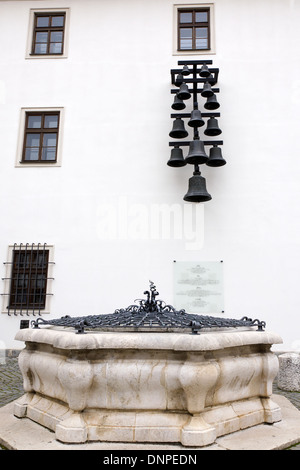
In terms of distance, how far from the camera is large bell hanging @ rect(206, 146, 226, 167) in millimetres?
7695

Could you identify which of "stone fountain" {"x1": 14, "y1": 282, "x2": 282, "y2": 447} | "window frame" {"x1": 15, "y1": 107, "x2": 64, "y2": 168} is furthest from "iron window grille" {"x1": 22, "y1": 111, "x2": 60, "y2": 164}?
"stone fountain" {"x1": 14, "y1": 282, "x2": 282, "y2": 447}

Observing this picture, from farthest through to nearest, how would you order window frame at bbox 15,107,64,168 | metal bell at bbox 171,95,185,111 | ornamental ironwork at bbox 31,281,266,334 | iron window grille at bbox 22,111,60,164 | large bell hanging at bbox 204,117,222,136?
iron window grille at bbox 22,111,60,164 → window frame at bbox 15,107,64,168 → metal bell at bbox 171,95,185,111 → large bell hanging at bbox 204,117,222,136 → ornamental ironwork at bbox 31,281,266,334

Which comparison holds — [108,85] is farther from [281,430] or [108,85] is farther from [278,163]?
[281,430]

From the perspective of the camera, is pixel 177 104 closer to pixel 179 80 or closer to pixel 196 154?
pixel 179 80

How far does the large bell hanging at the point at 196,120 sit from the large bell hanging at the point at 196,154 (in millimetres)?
400

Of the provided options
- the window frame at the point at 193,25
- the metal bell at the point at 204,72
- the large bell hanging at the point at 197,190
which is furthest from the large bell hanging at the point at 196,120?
the window frame at the point at 193,25

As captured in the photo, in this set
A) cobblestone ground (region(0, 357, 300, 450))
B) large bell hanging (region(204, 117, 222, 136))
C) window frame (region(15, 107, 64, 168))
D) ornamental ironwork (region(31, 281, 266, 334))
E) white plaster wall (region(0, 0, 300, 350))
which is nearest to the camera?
ornamental ironwork (region(31, 281, 266, 334))

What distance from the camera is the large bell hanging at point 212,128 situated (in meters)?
7.81

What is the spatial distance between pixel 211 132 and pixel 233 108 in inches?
39.8

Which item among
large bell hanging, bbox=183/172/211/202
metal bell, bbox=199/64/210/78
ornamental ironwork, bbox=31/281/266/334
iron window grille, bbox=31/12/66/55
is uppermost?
iron window grille, bbox=31/12/66/55

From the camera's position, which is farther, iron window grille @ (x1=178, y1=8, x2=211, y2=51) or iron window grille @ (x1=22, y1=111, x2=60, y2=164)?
iron window grille @ (x1=178, y1=8, x2=211, y2=51)

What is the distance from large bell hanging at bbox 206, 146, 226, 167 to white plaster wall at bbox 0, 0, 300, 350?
1.15 feet

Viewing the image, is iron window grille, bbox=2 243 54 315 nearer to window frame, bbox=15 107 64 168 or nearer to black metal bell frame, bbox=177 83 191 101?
window frame, bbox=15 107 64 168

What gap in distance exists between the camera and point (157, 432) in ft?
9.04
